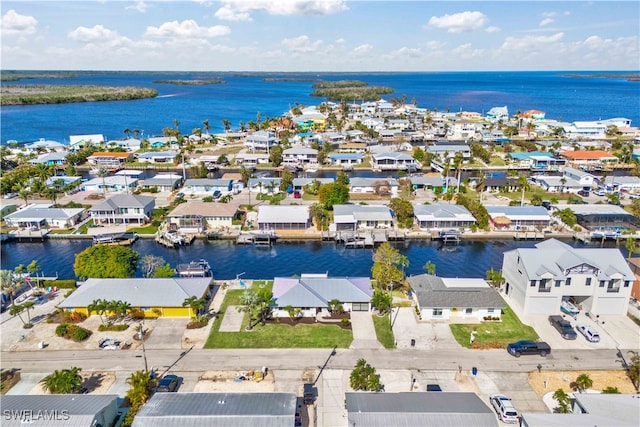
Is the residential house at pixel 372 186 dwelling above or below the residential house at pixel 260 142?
below

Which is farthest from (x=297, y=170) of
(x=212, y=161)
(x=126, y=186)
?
(x=126, y=186)

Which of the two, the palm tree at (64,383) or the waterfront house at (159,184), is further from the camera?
the waterfront house at (159,184)

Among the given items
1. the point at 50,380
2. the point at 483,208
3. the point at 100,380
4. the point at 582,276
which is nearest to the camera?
the point at 50,380

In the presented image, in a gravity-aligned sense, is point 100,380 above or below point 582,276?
below

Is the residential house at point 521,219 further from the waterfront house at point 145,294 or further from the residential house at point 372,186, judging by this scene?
the waterfront house at point 145,294

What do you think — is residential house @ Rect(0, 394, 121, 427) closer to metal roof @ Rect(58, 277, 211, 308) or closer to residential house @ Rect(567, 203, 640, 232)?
metal roof @ Rect(58, 277, 211, 308)

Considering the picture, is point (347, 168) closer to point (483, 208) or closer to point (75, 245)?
point (483, 208)

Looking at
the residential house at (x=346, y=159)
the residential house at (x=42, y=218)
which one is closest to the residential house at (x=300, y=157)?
the residential house at (x=346, y=159)
